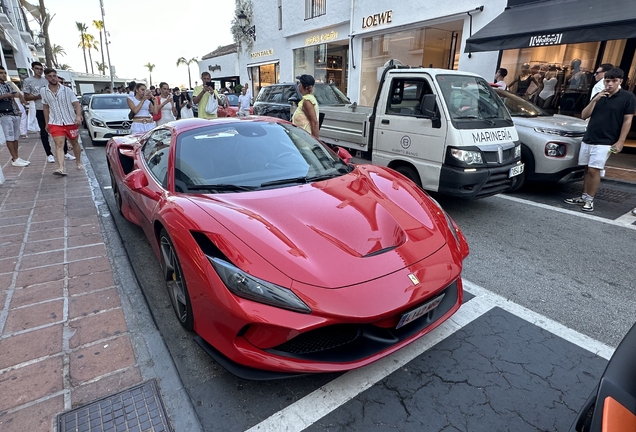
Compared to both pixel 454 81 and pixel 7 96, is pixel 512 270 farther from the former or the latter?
pixel 7 96

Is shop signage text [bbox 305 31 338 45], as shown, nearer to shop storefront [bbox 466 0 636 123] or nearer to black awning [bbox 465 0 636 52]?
black awning [bbox 465 0 636 52]

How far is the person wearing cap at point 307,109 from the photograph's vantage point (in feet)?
17.5

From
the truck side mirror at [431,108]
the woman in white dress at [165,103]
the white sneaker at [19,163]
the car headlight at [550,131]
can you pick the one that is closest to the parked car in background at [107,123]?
the woman in white dress at [165,103]

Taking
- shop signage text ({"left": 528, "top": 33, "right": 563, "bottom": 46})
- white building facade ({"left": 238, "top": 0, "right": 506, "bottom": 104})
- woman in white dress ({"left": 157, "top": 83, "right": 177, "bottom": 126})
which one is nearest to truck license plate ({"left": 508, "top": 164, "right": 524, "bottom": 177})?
shop signage text ({"left": 528, "top": 33, "right": 563, "bottom": 46})

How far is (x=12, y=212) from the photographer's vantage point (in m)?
4.62

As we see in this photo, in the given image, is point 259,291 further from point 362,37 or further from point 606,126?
point 362,37

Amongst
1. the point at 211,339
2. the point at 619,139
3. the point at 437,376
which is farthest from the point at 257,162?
the point at 619,139

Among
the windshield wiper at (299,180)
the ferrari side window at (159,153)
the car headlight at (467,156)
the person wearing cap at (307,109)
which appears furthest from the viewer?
the person wearing cap at (307,109)

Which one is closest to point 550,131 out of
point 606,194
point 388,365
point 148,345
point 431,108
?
point 606,194

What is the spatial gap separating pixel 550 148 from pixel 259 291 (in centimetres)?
564

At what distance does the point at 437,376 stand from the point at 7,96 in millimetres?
8646

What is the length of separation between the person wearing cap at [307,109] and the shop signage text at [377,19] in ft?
28.6

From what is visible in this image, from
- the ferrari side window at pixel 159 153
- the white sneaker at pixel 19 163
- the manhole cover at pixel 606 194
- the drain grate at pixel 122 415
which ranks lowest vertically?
the drain grate at pixel 122 415

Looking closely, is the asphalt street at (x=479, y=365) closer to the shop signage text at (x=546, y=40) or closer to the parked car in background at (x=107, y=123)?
the shop signage text at (x=546, y=40)
